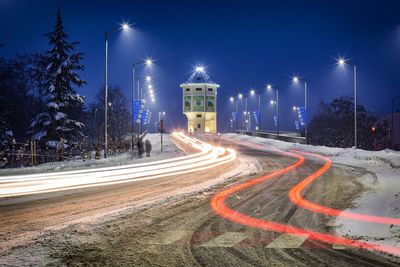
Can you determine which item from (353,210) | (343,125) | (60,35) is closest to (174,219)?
(353,210)

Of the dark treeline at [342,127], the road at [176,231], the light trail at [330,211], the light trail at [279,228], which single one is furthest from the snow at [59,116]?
the dark treeline at [342,127]

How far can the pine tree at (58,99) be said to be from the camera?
138 feet

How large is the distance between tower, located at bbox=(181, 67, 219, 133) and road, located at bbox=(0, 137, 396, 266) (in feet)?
294

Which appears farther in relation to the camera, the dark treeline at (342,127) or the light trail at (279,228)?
the dark treeline at (342,127)

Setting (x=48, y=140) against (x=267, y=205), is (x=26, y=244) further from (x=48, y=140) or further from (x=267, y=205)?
(x=48, y=140)

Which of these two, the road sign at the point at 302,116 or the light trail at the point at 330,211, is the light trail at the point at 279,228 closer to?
the light trail at the point at 330,211

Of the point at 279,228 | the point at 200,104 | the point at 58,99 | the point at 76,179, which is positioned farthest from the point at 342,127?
the point at 279,228

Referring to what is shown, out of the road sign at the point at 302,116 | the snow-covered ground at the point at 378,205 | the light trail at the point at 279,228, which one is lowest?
the snow-covered ground at the point at 378,205

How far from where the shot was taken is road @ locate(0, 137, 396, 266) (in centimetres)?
704

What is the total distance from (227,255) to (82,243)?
8.65 feet

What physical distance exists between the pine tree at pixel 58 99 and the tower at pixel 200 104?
59853mm

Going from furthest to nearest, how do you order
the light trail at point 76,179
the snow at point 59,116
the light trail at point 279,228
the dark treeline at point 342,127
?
the dark treeline at point 342,127 < the snow at point 59,116 < the light trail at point 76,179 < the light trail at point 279,228

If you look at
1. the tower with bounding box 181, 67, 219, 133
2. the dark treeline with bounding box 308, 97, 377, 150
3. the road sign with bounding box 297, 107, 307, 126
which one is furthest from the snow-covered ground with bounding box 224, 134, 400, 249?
the tower with bounding box 181, 67, 219, 133

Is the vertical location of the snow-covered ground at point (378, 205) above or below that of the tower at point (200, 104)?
below
